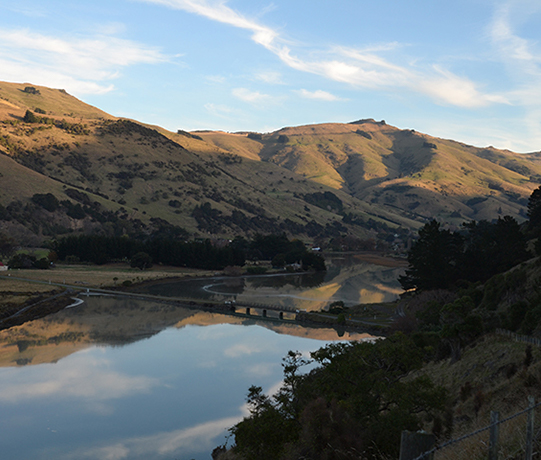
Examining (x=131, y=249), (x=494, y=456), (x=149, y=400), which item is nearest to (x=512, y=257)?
(x=149, y=400)

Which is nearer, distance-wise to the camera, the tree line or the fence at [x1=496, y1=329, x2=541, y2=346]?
the fence at [x1=496, y1=329, x2=541, y2=346]

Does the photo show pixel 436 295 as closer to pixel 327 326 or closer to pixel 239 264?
pixel 327 326

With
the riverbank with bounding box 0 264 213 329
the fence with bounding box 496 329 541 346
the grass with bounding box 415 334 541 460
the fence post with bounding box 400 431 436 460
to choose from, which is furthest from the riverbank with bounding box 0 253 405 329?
the fence post with bounding box 400 431 436 460

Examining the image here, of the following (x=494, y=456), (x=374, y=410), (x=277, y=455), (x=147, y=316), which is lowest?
(x=147, y=316)

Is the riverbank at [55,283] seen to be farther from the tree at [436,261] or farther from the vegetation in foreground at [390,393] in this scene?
the tree at [436,261]

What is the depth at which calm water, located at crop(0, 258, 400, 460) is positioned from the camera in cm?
4225

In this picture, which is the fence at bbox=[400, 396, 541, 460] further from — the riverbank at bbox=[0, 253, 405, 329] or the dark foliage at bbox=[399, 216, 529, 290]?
the dark foliage at bbox=[399, 216, 529, 290]

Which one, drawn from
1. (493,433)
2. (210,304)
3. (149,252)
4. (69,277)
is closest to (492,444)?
(493,433)

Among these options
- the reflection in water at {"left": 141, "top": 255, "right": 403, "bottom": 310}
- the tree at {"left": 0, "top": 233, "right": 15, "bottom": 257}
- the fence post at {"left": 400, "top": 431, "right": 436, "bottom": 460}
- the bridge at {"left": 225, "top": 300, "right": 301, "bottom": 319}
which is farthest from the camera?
the tree at {"left": 0, "top": 233, "right": 15, "bottom": 257}

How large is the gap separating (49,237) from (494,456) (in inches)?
7995

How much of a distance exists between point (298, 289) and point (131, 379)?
271 ft

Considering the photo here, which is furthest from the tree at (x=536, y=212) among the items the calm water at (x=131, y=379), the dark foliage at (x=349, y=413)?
the dark foliage at (x=349, y=413)

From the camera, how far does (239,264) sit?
173 m

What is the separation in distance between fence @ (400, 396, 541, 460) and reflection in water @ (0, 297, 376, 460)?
30.3 m
